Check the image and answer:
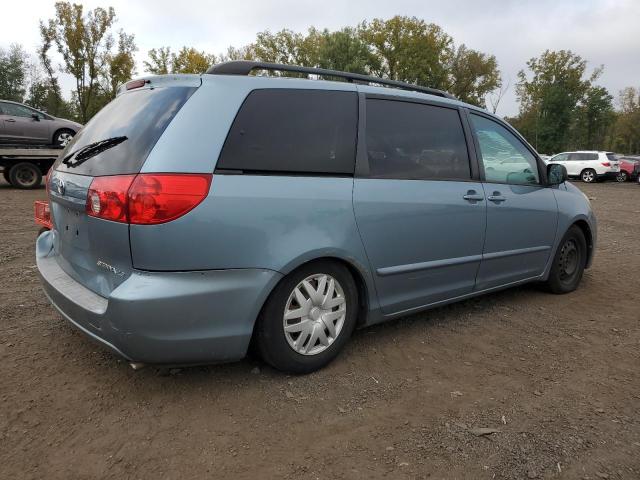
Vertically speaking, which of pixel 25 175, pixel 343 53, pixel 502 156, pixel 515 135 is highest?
pixel 343 53

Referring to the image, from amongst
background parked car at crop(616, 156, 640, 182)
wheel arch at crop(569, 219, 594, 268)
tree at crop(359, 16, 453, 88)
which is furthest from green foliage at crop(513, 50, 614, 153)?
wheel arch at crop(569, 219, 594, 268)

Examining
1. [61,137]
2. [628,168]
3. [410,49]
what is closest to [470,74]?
[410,49]

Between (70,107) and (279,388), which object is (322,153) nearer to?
(279,388)

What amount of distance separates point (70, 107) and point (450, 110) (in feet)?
131

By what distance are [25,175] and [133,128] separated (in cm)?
1197

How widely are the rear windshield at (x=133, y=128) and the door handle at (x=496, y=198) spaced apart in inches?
89.6

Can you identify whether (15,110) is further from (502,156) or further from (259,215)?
(259,215)

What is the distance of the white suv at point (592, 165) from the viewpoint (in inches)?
1009

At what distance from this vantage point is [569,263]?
15.6 ft

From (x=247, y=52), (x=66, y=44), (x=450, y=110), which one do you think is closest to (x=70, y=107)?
(x=66, y=44)

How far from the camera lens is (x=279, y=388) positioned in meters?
2.70

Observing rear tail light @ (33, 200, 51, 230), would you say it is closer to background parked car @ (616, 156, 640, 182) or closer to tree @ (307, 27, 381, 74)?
background parked car @ (616, 156, 640, 182)

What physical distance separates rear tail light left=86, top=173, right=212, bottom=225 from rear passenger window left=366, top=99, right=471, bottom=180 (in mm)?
1139

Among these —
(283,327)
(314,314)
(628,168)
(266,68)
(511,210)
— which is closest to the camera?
(283,327)
